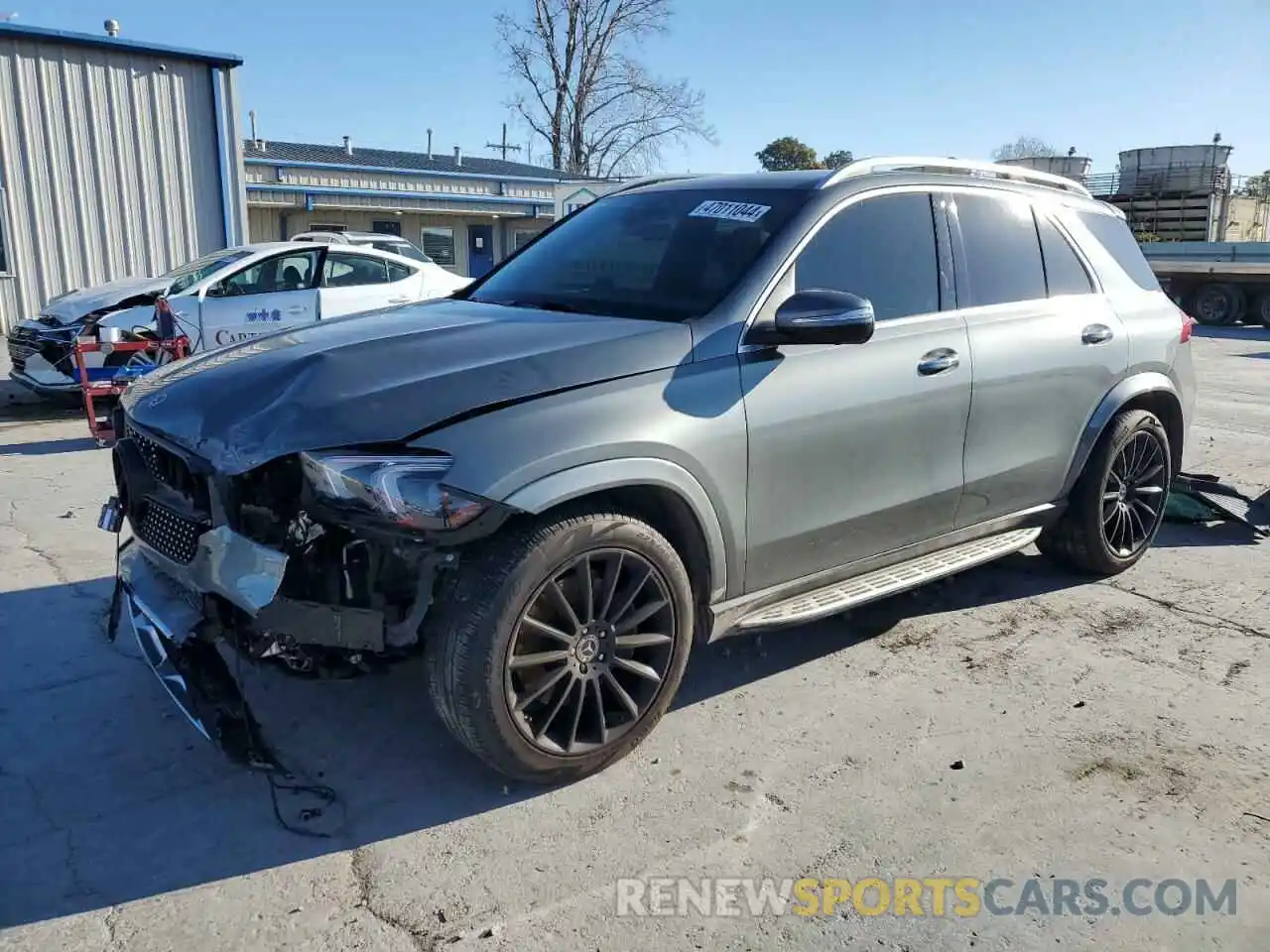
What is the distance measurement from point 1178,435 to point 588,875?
412 centimetres

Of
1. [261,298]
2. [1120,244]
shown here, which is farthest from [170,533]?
[261,298]

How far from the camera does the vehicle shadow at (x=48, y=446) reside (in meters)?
8.12

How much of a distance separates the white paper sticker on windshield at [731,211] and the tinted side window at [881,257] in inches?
10.0

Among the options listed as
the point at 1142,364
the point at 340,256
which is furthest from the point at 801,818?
the point at 340,256

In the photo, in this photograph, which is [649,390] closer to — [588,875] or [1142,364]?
[588,875]

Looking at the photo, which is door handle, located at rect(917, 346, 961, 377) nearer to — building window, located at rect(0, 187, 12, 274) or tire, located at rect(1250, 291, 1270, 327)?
building window, located at rect(0, 187, 12, 274)

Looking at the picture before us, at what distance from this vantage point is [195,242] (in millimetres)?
17578

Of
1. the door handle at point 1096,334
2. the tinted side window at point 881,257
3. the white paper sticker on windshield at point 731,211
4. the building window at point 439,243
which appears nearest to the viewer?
the tinted side window at point 881,257

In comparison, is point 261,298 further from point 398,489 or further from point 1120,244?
point 398,489

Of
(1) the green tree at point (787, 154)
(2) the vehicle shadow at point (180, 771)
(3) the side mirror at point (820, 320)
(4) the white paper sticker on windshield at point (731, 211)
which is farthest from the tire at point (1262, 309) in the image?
(1) the green tree at point (787, 154)

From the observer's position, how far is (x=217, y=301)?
10078 millimetres

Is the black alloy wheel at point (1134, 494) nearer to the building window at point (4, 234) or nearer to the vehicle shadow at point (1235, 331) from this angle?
the building window at point (4, 234)

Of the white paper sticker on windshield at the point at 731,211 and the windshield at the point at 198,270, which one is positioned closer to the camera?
the white paper sticker on windshield at the point at 731,211

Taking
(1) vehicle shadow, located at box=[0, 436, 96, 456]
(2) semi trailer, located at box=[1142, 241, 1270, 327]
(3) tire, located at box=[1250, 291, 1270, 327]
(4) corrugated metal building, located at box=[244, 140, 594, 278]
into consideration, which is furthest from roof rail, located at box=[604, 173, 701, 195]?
(3) tire, located at box=[1250, 291, 1270, 327]
